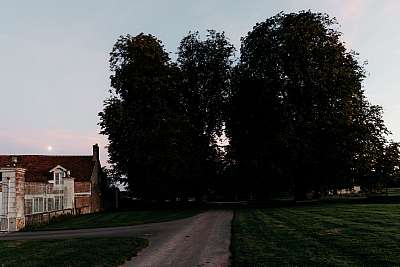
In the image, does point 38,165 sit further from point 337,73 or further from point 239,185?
point 337,73

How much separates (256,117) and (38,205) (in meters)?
25.8

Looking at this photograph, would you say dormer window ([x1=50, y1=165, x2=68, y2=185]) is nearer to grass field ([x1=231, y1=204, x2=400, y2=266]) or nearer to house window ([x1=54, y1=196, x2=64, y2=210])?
house window ([x1=54, y1=196, x2=64, y2=210])

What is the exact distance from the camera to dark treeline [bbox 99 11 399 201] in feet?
157

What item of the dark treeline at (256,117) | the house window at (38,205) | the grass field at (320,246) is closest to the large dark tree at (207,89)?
the dark treeline at (256,117)

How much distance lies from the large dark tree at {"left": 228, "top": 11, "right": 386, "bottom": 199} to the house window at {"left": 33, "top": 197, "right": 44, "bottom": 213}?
22146 millimetres

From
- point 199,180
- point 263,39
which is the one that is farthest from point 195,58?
point 199,180

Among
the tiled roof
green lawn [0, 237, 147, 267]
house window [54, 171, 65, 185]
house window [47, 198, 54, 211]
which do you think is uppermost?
the tiled roof

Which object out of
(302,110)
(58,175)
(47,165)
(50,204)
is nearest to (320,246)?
(50,204)

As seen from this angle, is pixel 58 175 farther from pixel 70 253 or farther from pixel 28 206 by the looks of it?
pixel 70 253

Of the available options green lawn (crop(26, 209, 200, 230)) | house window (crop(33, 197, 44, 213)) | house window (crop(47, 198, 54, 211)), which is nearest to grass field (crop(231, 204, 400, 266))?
green lawn (crop(26, 209, 200, 230))

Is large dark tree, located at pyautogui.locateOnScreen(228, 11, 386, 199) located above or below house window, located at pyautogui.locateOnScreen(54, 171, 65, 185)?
above

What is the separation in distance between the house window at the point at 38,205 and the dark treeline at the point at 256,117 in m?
16.0

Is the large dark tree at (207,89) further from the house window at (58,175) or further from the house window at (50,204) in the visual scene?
the house window at (50,204)

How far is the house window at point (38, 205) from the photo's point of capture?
1340 inches
